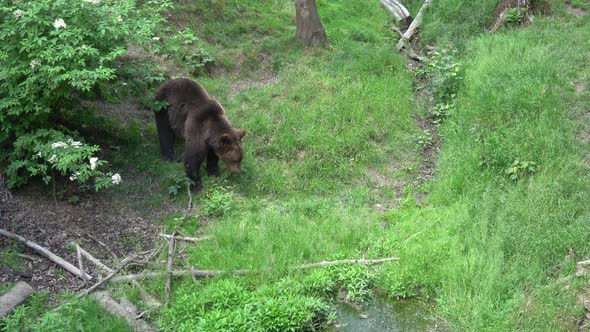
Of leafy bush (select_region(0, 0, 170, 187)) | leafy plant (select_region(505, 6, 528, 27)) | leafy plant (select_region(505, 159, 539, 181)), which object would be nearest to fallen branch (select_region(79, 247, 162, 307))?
leafy bush (select_region(0, 0, 170, 187))

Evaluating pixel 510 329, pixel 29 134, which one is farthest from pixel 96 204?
pixel 510 329

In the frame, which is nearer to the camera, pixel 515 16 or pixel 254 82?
pixel 254 82

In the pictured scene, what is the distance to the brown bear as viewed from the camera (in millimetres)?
9172

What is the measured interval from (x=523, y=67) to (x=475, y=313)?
5831mm

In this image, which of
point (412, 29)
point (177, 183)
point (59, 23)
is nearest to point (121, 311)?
point (177, 183)

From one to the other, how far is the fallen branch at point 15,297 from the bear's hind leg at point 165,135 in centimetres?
337

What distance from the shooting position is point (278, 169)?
9.59 meters

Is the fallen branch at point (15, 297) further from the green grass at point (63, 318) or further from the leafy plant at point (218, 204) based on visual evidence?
the leafy plant at point (218, 204)

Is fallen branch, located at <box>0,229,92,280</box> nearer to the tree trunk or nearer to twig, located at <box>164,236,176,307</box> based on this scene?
twig, located at <box>164,236,176,307</box>

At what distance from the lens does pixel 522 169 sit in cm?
866

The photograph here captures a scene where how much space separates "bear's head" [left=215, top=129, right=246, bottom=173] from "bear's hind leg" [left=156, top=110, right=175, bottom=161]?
3.12ft

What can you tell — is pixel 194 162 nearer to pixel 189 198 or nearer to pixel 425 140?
pixel 189 198

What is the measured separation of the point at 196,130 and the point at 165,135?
→ 725 millimetres

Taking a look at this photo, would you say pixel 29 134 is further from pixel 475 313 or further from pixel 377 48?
pixel 377 48
